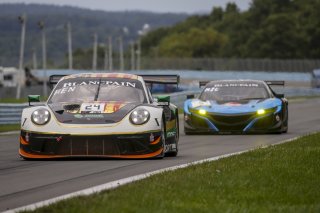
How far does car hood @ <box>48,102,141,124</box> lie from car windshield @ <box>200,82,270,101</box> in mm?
8532

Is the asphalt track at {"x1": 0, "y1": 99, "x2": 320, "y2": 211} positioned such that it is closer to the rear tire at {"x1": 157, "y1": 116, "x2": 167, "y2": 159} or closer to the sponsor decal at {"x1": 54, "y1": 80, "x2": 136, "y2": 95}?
the rear tire at {"x1": 157, "y1": 116, "x2": 167, "y2": 159}

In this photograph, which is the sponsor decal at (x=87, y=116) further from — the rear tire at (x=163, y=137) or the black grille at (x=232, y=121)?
the black grille at (x=232, y=121)

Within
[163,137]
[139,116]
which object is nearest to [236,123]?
[163,137]

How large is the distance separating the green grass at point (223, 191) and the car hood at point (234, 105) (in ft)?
28.5

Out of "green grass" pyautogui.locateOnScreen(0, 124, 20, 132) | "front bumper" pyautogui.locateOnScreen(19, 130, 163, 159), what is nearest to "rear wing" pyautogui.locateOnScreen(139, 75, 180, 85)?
"front bumper" pyautogui.locateOnScreen(19, 130, 163, 159)

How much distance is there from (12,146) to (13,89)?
52501mm

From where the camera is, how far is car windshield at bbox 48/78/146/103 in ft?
48.8

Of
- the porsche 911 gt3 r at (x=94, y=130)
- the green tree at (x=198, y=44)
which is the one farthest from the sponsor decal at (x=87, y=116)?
the green tree at (x=198, y=44)

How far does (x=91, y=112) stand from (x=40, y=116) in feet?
2.15

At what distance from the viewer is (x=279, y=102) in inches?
884

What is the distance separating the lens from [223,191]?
31.7 ft

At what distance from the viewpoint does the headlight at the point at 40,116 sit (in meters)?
A: 13.8

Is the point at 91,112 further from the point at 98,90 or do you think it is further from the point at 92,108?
the point at 98,90

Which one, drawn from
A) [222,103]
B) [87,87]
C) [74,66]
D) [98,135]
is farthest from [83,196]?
[74,66]
